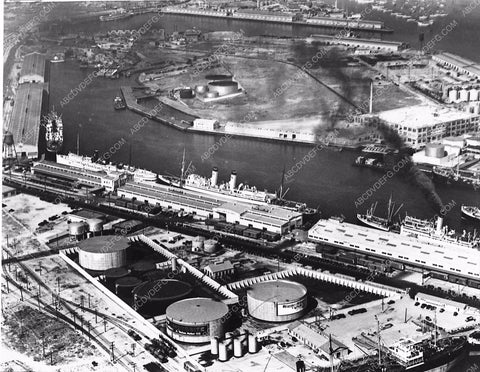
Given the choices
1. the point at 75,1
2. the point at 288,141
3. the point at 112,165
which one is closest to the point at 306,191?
the point at 288,141

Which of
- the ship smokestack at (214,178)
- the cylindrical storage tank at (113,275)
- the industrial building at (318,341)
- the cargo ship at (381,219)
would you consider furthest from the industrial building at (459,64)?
the industrial building at (318,341)

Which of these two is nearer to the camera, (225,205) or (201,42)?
(225,205)

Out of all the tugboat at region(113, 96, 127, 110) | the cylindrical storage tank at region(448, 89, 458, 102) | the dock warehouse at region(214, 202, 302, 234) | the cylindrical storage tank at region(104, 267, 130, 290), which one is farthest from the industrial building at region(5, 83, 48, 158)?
the cylindrical storage tank at region(448, 89, 458, 102)

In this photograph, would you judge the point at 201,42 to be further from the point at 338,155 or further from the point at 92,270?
the point at 92,270

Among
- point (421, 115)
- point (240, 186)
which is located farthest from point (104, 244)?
point (421, 115)

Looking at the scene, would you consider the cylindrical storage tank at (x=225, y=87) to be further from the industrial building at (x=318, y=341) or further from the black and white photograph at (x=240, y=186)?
the industrial building at (x=318, y=341)

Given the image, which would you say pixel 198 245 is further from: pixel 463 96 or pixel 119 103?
pixel 463 96

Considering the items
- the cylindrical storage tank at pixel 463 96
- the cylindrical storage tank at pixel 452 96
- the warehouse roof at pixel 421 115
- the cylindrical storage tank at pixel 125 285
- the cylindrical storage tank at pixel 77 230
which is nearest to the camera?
the cylindrical storage tank at pixel 125 285
